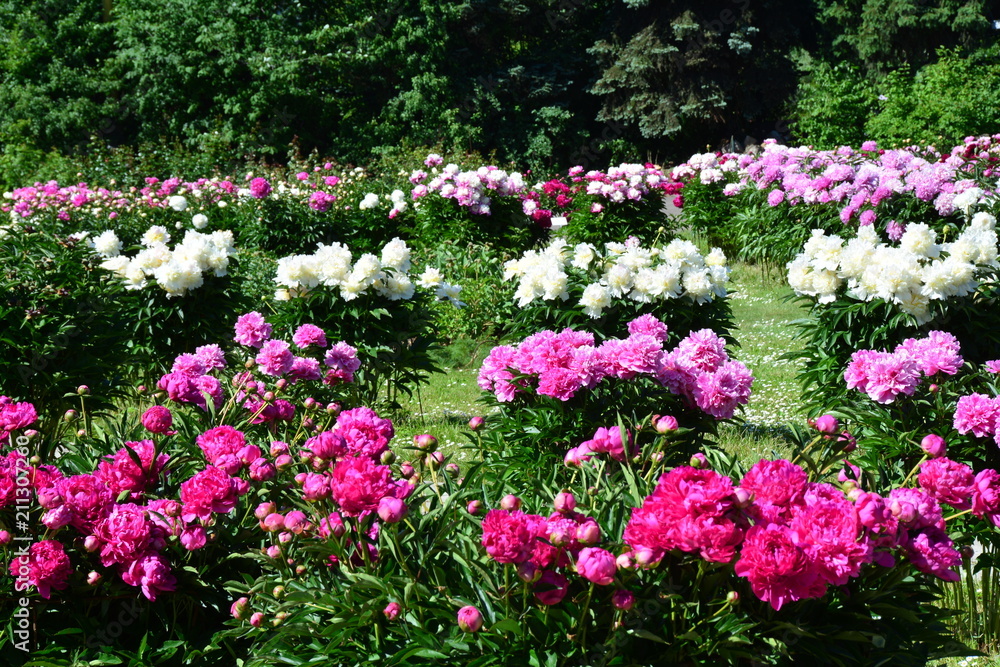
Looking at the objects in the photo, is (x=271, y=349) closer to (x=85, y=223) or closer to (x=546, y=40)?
(x=85, y=223)

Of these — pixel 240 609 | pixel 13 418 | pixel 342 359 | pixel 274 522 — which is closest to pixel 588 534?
pixel 274 522

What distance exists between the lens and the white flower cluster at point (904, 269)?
3621 mm

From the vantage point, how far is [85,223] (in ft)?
30.4

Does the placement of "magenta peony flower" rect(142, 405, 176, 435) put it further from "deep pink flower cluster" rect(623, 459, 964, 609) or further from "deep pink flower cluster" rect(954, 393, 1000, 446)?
"deep pink flower cluster" rect(954, 393, 1000, 446)

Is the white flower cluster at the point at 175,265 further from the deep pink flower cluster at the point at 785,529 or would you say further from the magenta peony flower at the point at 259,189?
the magenta peony flower at the point at 259,189

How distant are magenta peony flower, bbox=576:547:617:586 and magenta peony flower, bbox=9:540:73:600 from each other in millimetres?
1135

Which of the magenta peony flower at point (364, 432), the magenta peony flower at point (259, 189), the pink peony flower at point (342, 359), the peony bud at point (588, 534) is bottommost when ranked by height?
the magenta peony flower at point (259, 189)

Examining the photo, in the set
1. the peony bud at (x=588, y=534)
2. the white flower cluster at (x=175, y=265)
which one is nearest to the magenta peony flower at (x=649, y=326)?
the peony bud at (x=588, y=534)

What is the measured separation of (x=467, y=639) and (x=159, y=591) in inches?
32.1

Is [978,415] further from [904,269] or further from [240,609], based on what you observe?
[240,609]

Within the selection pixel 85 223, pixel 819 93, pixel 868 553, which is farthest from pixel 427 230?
pixel 819 93

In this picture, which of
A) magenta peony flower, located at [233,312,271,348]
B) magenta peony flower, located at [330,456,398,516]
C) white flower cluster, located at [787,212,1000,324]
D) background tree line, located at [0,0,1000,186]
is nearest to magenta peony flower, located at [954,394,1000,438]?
white flower cluster, located at [787,212,1000,324]

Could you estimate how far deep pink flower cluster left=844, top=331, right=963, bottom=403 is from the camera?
307cm

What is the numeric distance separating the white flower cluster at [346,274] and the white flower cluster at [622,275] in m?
0.70
